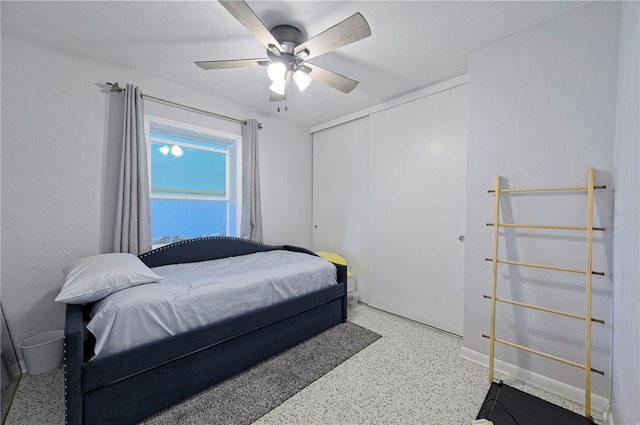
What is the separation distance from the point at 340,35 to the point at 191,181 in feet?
7.58

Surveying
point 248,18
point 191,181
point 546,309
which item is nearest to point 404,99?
point 248,18

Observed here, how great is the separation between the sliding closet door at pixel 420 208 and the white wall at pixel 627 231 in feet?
3.48

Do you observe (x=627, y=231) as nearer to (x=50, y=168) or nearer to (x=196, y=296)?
(x=196, y=296)

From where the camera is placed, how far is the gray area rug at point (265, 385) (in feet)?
4.89

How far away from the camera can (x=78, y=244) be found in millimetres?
2139

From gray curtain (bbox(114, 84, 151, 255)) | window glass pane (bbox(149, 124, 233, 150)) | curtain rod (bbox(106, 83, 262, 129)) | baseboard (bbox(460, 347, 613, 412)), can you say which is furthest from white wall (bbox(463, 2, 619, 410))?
gray curtain (bbox(114, 84, 151, 255))

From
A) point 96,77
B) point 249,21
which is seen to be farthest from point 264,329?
point 96,77

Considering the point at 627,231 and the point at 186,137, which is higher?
the point at 186,137

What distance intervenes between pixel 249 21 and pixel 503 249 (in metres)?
2.32

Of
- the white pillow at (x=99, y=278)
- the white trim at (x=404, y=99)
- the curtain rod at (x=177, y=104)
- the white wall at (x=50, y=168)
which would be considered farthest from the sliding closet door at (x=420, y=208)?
the white wall at (x=50, y=168)

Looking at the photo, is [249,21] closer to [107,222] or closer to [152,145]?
[152,145]

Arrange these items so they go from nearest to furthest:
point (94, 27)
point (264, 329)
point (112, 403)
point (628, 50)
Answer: point (628, 50), point (112, 403), point (94, 27), point (264, 329)

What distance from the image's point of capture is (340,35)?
146 centimetres

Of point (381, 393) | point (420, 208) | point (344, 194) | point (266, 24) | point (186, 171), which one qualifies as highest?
point (266, 24)
